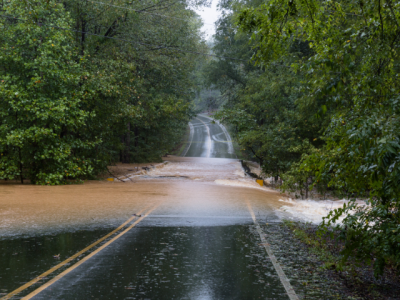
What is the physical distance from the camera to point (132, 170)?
113 feet

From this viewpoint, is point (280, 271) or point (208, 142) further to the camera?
point (208, 142)

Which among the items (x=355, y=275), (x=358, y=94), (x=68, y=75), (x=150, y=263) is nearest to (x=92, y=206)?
(x=150, y=263)

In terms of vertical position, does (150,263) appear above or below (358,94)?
below

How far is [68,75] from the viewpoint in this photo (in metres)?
21.5

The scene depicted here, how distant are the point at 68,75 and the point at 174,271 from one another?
55.4ft

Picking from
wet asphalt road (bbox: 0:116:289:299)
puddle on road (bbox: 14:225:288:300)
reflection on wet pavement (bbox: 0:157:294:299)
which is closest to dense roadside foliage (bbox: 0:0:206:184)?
reflection on wet pavement (bbox: 0:157:294:299)

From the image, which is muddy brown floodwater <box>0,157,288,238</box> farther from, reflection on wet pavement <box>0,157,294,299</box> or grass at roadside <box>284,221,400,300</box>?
grass at roadside <box>284,221,400,300</box>

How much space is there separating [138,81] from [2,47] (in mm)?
9427

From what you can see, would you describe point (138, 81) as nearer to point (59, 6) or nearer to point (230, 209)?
point (59, 6)

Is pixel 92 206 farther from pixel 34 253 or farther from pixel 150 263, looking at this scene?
pixel 150 263

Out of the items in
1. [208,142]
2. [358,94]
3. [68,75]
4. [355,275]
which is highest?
[68,75]

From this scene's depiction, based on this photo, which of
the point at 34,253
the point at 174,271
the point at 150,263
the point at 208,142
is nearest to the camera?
the point at 174,271

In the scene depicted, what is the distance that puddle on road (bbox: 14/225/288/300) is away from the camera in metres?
5.60

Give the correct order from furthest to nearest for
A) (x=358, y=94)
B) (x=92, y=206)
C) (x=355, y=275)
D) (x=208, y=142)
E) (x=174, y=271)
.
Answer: (x=208, y=142), (x=92, y=206), (x=358, y=94), (x=355, y=275), (x=174, y=271)
